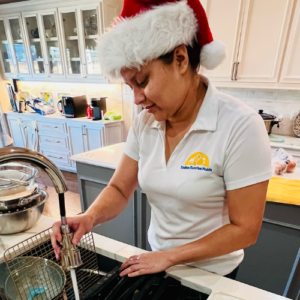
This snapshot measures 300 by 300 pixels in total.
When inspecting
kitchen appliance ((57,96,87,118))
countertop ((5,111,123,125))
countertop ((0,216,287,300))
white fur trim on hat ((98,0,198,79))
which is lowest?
countertop ((5,111,123,125))

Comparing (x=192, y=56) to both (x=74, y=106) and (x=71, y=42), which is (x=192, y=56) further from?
(x=71, y=42)

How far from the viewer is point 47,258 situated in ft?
2.42

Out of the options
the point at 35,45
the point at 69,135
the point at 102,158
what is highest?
the point at 35,45

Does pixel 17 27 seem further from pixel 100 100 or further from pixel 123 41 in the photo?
pixel 123 41

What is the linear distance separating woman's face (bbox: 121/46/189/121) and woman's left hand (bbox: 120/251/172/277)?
410mm

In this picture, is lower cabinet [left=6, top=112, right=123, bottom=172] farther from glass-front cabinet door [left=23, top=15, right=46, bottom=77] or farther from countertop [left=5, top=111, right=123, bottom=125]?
glass-front cabinet door [left=23, top=15, right=46, bottom=77]

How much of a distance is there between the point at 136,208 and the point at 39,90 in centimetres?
356

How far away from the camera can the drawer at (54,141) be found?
140 inches

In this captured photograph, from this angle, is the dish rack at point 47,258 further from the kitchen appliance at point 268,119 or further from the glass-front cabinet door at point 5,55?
the glass-front cabinet door at point 5,55

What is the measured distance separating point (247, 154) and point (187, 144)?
177 millimetres

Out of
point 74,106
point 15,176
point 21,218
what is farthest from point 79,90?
point 21,218

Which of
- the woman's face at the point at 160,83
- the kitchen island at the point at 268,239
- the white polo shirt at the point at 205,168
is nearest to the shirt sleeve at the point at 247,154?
the white polo shirt at the point at 205,168

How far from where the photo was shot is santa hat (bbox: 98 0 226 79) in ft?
1.82

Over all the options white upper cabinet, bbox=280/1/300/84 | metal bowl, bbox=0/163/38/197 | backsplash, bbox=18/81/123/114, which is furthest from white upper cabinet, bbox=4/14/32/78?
white upper cabinet, bbox=280/1/300/84
